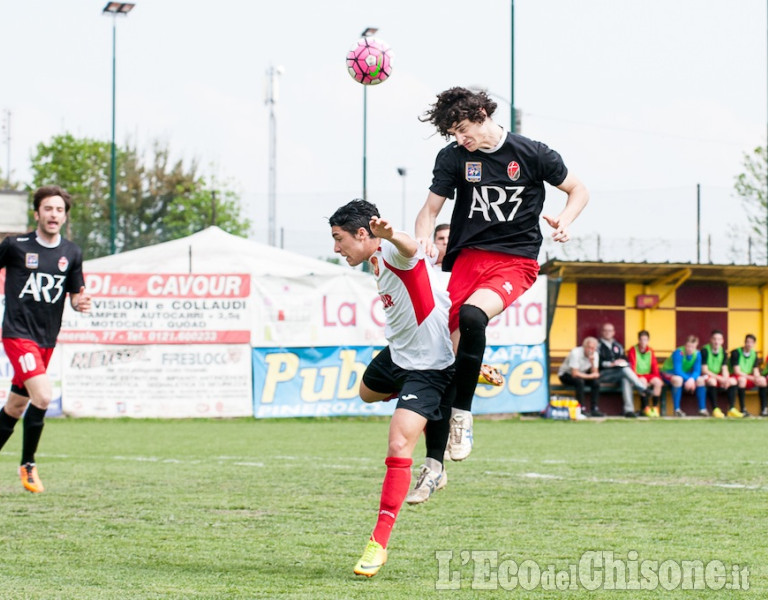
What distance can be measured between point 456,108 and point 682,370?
16508mm

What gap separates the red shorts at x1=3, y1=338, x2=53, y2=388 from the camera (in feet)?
29.0

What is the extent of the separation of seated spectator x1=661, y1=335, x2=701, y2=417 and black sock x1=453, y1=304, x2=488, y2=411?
627 inches

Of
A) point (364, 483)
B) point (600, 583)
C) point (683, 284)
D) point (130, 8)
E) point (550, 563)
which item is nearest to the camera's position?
point (600, 583)

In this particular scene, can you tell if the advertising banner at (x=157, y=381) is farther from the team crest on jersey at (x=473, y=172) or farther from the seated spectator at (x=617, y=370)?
the team crest on jersey at (x=473, y=172)

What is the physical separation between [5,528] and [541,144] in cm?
407

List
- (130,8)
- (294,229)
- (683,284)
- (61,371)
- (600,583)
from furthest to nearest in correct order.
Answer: (130,8) < (294,229) < (683,284) < (61,371) < (600,583)

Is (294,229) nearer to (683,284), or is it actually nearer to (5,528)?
(683,284)

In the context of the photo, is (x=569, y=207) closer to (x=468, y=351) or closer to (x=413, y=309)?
(x=468, y=351)

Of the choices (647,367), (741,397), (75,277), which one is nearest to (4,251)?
(75,277)

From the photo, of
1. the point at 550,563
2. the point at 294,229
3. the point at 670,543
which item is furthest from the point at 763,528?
the point at 294,229

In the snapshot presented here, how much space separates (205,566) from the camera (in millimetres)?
5785

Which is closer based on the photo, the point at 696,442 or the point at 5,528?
the point at 5,528

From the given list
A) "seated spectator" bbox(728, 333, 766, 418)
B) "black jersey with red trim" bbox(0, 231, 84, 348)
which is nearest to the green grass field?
"black jersey with red trim" bbox(0, 231, 84, 348)

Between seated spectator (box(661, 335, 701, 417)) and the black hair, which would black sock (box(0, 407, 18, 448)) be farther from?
seated spectator (box(661, 335, 701, 417))
